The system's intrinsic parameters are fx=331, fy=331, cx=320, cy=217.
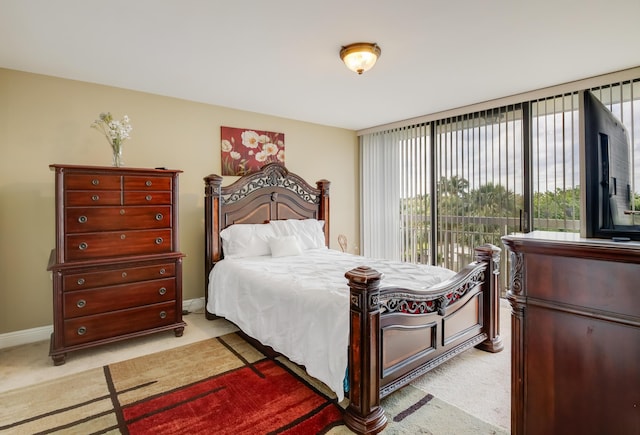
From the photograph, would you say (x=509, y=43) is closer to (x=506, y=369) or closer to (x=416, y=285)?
(x=416, y=285)

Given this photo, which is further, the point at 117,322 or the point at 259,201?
the point at 259,201

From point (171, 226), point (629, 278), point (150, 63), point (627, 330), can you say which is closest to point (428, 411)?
point (627, 330)

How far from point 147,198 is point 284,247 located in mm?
1468

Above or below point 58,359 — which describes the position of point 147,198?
above

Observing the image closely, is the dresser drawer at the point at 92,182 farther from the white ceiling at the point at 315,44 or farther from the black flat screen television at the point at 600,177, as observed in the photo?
the black flat screen television at the point at 600,177

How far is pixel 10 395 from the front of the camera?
2.22 metres

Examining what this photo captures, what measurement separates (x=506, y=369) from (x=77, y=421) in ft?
9.59

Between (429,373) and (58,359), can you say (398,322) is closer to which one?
(429,373)

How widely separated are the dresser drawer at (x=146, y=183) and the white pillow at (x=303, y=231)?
135 centimetres

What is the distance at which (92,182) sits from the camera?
281 cm

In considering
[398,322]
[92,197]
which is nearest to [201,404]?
[398,322]

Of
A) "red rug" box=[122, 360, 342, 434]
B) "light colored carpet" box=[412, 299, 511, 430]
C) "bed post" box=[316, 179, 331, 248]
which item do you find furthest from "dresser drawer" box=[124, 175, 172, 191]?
"light colored carpet" box=[412, 299, 511, 430]

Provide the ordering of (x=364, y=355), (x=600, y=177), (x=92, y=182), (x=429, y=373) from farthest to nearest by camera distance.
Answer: (x=92, y=182) < (x=429, y=373) < (x=364, y=355) < (x=600, y=177)

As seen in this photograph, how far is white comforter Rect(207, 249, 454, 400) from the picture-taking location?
6.72 feet
